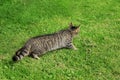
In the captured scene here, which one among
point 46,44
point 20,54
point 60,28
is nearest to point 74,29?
point 60,28

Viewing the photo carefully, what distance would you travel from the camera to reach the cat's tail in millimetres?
→ 8203

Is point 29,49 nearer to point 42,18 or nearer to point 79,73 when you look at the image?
point 79,73

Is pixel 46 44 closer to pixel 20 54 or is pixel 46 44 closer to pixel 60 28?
pixel 20 54

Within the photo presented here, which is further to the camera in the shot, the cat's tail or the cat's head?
the cat's head

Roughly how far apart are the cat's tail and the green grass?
0.20 m

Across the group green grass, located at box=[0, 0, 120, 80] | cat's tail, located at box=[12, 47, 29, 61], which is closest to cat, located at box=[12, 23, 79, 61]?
cat's tail, located at box=[12, 47, 29, 61]

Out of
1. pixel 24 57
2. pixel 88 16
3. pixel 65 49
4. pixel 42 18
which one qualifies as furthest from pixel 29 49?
pixel 88 16

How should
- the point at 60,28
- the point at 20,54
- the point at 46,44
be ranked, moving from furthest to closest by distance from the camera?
the point at 60,28
the point at 46,44
the point at 20,54

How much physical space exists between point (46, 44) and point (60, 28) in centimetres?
164

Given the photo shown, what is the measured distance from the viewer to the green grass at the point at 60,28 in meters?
8.19

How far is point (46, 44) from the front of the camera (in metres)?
8.66

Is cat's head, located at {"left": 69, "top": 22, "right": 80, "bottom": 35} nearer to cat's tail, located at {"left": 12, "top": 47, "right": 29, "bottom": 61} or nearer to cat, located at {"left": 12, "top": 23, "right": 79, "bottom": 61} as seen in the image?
cat, located at {"left": 12, "top": 23, "right": 79, "bottom": 61}

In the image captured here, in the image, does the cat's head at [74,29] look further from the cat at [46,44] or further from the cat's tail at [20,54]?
the cat's tail at [20,54]

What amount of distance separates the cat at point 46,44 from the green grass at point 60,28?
0.18 m
